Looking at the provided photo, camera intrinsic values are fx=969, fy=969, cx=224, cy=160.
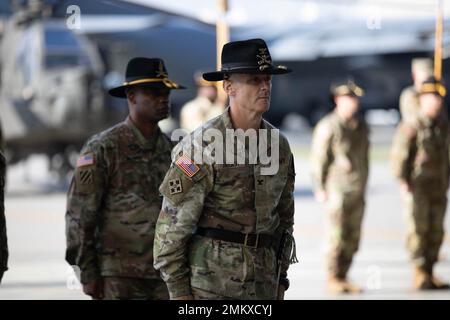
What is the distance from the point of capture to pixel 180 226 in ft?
14.0

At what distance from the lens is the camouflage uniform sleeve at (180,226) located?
4.28 metres

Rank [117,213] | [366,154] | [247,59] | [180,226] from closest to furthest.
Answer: [180,226] → [247,59] → [117,213] → [366,154]

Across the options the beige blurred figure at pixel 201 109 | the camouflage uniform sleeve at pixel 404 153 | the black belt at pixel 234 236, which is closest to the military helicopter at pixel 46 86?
the beige blurred figure at pixel 201 109

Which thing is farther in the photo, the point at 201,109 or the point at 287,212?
the point at 201,109

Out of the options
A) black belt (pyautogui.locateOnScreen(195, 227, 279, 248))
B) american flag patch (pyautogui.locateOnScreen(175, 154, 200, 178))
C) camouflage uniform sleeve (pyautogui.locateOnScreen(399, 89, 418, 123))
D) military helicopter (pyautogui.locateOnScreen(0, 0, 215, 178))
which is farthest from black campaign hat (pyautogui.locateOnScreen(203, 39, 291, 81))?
military helicopter (pyautogui.locateOnScreen(0, 0, 215, 178))

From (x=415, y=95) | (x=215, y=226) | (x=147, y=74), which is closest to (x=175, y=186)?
(x=215, y=226)

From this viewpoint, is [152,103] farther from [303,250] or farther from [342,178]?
[303,250]

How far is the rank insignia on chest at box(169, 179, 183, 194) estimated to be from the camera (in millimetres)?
4301

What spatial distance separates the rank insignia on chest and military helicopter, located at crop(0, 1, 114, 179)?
46.5ft

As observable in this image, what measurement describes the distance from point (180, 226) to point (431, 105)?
5.68 m

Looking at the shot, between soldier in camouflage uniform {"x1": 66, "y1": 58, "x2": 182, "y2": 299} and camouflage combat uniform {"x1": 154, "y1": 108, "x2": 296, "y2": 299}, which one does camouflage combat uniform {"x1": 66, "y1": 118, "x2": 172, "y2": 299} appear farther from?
camouflage combat uniform {"x1": 154, "y1": 108, "x2": 296, "y2": 299}
